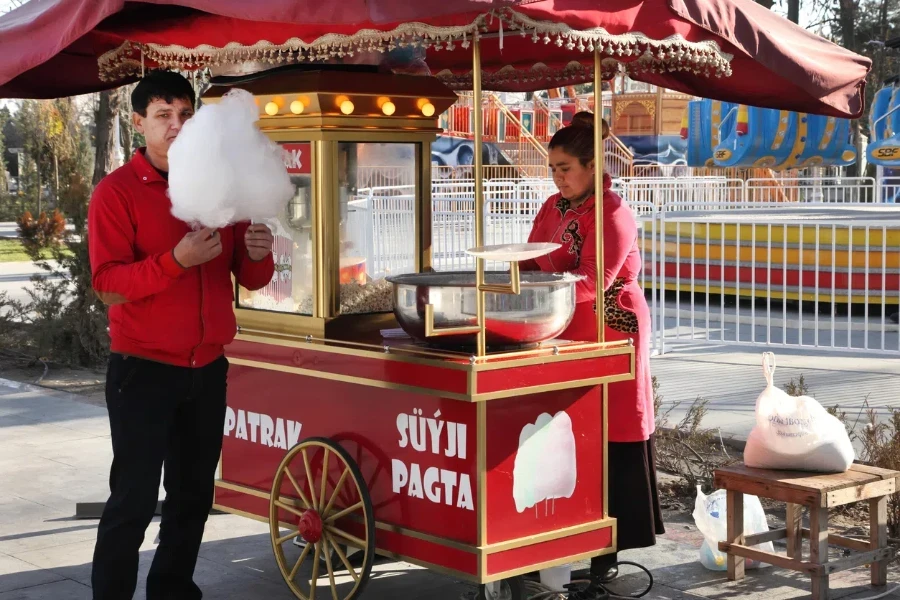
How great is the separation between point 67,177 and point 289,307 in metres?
7.41

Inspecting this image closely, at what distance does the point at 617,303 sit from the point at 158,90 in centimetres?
188

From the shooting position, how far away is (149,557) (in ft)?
16.7

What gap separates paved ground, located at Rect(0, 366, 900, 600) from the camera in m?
4.59

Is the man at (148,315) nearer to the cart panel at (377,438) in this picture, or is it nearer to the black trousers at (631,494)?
the cart panel at (377,438)

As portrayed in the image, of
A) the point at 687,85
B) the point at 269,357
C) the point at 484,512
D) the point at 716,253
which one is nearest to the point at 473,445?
the point at 484,512

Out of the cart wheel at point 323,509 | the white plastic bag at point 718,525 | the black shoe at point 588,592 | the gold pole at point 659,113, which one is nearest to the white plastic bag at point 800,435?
the white plastic bag at point 718,525

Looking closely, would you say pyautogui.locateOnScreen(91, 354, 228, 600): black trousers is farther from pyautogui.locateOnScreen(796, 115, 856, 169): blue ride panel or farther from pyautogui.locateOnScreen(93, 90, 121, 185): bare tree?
pyautogui.locateOnScreen(796, 115, 856, 169): blue ride panel

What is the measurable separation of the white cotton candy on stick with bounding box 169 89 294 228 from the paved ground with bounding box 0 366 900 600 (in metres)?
1.71

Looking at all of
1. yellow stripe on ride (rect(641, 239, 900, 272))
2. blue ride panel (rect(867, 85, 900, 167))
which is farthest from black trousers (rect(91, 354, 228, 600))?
blue ride panel (rect(867, 85, 900, 167))

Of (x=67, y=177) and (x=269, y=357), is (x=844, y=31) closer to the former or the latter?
(x=67, y=177)

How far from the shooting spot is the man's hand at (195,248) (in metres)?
3.55

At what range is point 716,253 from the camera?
13445mm

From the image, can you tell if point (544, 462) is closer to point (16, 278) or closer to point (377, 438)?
point (377, 438)

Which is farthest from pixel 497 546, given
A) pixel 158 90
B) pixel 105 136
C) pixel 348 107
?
pixel 105 136
